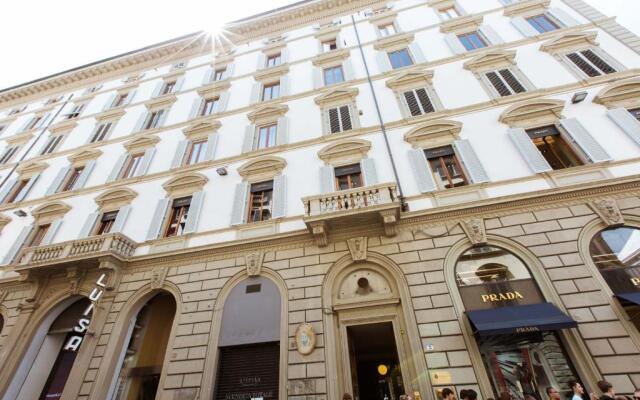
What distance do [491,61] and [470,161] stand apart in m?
5.80

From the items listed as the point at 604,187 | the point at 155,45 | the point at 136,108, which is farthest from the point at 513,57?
the point at 155,45

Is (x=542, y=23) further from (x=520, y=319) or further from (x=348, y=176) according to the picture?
(x=520, y=319)

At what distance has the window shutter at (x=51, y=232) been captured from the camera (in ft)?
39.3

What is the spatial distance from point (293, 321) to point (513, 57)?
44.3ft

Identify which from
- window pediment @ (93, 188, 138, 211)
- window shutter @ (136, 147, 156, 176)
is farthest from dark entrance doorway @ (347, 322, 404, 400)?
window shutter @ (136, 147, 156, 176)

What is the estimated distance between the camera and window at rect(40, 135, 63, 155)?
17.2 meters

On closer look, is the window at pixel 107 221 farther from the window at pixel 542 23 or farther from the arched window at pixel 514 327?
the window at pixel 542 23

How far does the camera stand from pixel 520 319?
6.44 m

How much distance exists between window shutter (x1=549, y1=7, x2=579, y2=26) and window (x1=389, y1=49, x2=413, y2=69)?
252 inches

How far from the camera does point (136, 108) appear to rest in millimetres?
17641

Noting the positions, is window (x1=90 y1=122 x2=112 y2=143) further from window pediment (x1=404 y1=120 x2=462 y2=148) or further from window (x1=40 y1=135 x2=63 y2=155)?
window pediment (x1=404 y1=120 x2=462 y2=148)

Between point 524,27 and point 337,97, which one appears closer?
point 524,27

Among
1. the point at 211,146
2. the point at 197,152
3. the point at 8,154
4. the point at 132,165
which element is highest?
the point at 8,154

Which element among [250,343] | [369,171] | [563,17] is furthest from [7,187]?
[563,17]
